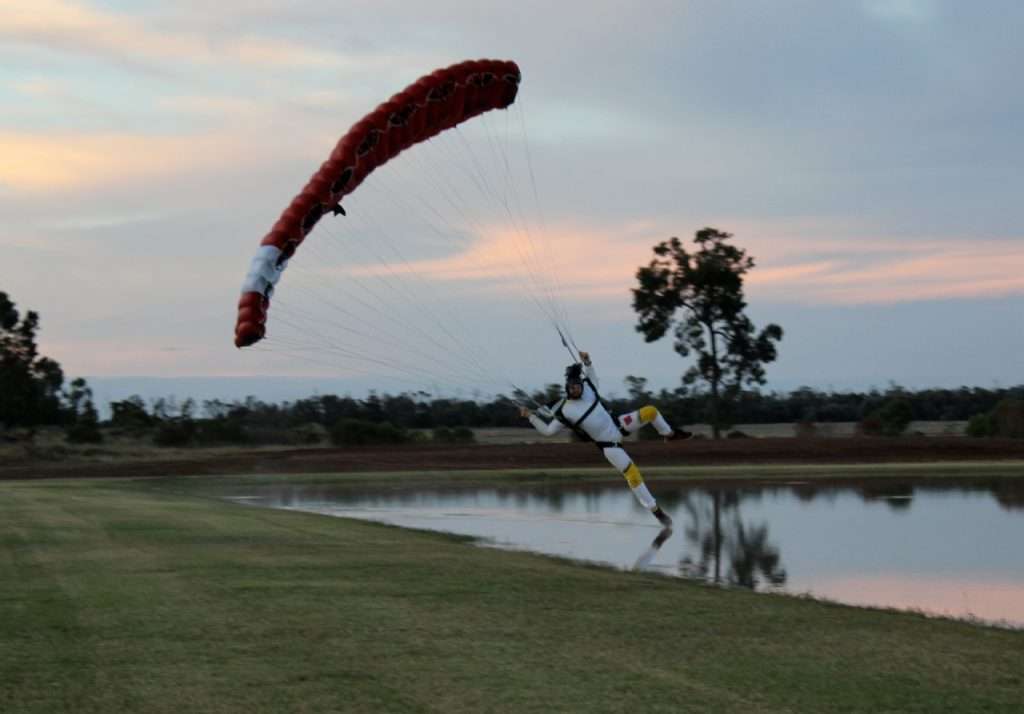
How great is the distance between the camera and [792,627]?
1014 centimetres

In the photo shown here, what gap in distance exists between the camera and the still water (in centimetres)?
1373

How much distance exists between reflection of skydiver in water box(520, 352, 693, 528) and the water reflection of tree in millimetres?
1561

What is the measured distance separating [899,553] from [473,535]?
6.54m

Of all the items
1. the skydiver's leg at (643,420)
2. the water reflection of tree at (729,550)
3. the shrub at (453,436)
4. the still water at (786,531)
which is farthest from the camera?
the shrub at (453,436)

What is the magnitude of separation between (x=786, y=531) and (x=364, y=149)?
8.49 metres

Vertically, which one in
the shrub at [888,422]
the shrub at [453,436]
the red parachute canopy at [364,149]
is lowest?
the shrub at [453,436]

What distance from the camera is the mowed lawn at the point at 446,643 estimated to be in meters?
7.68

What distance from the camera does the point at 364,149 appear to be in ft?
57.5

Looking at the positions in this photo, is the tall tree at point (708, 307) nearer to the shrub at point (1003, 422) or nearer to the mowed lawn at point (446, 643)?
the shrub at point (1003, 422)

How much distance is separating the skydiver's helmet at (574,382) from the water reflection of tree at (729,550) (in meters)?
2.64

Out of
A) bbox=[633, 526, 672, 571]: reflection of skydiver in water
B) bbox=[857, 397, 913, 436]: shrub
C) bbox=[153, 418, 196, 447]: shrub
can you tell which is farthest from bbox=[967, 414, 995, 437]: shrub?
bbox=[633, 526, 672, 571]: reflection of skydiver in water

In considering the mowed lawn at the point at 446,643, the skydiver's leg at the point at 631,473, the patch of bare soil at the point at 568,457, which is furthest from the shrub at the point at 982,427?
the mowed lawn at the point at 446,643

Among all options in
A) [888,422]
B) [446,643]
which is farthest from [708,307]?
[446,643]

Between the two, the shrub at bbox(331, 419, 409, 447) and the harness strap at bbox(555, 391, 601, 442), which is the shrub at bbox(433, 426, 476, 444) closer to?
the shrub at bbox(331, 419, 409, 447)
